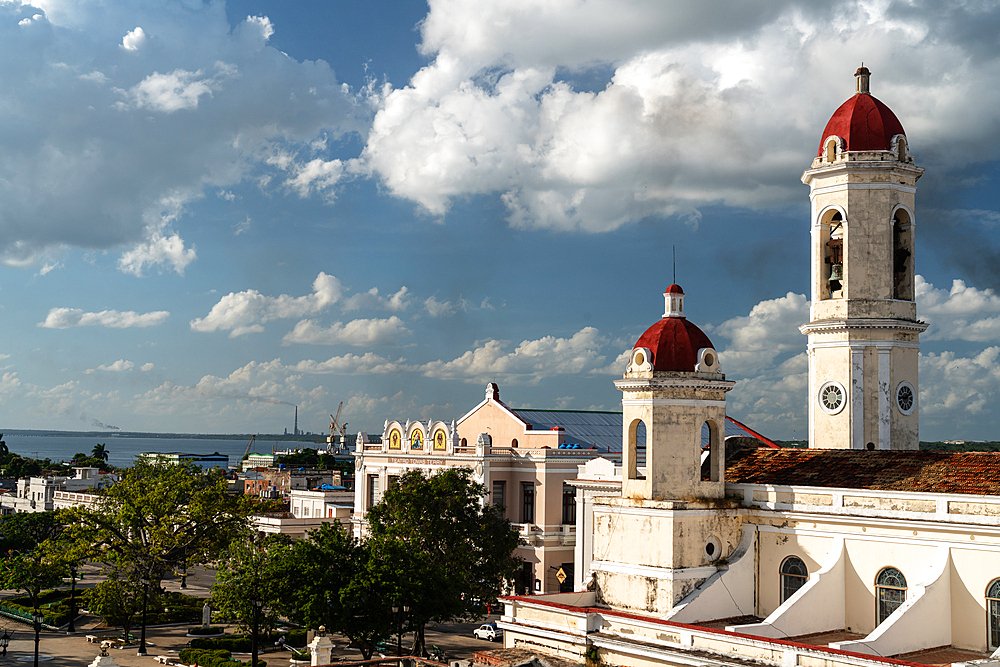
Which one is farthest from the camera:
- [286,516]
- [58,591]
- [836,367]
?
[286,516]

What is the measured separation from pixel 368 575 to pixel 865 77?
93.9ft

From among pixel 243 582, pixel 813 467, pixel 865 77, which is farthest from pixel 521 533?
pixel 865 77

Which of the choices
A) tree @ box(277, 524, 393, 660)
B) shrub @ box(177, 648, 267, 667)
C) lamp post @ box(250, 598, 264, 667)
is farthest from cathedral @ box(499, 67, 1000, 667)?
shrub @ box(177, 648, 267, 667)

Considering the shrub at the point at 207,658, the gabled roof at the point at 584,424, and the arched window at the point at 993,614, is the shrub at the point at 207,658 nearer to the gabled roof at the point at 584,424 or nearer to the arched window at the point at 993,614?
the gabled roof at the point at 584,424

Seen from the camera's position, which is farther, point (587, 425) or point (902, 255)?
point (587, 425)

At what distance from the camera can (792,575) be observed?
31594 mm

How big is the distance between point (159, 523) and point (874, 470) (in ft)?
121

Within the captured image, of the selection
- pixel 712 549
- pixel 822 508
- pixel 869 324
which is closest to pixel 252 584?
pixel 712 549

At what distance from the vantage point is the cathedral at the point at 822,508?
27422 mm

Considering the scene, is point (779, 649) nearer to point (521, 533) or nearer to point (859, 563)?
point (859, 563)

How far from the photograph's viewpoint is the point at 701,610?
3094 centimetres

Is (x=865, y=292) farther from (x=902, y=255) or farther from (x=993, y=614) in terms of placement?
(x=993, y=614)

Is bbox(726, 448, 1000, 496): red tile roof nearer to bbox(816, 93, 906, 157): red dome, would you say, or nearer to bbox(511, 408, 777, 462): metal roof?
bbox(816, 93, 906, 157): red dome

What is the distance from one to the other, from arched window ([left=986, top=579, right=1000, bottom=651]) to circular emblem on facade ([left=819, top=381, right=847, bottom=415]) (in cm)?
1214
